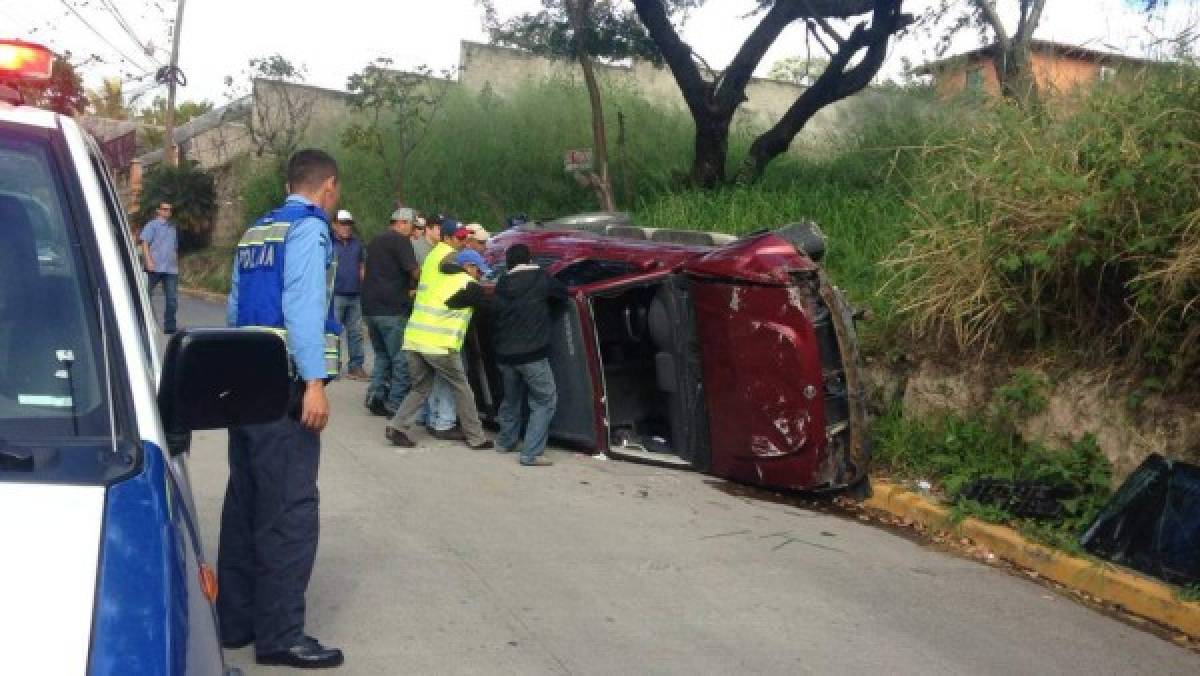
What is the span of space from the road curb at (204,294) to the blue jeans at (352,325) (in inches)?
495

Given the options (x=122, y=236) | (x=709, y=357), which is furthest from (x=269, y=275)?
(x=709, y=357)

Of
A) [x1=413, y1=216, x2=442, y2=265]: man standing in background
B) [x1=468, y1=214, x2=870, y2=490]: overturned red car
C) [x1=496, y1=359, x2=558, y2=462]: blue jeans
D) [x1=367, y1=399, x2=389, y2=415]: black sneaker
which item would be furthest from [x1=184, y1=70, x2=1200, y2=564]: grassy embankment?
[x1=367, y1=399, x2=389, y2=415]: black sneaker

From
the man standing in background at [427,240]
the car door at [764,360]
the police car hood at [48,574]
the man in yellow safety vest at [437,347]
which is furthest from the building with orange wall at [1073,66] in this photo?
the police car hood at [48,574]

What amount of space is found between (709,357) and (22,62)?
604 centimetres

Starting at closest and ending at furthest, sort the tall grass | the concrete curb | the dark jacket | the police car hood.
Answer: the police car hood < the concrete curb < the dark jacket < the tall grass

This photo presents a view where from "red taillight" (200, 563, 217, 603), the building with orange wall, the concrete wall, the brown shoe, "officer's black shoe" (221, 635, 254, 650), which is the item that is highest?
the concrete wall

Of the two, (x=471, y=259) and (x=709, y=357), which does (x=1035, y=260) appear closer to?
(x=709, y=357)

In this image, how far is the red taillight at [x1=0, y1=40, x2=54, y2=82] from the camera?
3420 millimetres

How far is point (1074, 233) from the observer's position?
8445 mm

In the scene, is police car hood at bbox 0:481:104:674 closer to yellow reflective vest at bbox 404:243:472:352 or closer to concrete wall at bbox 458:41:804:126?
yellow reflective vest at bbox 404:243:472:352

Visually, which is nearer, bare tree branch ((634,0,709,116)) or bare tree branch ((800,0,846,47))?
bare tree branch ((800,0,846,47))

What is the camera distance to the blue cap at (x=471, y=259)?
1000 centimetres

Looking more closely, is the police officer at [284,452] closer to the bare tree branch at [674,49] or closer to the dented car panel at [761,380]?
the dented car panel at [761,380]

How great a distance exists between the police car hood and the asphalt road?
303 cm
